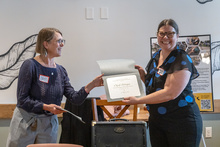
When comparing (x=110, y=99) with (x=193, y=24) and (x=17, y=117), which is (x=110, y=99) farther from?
(x=193, y=24)

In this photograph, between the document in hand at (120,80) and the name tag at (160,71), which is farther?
the document in hand at (120,80)

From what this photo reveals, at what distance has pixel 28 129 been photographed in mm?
1688

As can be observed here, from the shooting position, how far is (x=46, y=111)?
69.4 inches

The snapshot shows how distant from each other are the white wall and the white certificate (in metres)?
1.60

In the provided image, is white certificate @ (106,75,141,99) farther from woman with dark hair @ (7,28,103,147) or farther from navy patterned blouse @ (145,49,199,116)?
woman with dark hair @ (7,28,103,147)

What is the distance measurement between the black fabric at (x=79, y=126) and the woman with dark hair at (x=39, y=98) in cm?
73

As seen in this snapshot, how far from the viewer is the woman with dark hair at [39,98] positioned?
1.69 meters

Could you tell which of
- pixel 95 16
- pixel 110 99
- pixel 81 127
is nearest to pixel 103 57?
pixel 95 16

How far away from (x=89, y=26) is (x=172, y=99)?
2199 millimetres

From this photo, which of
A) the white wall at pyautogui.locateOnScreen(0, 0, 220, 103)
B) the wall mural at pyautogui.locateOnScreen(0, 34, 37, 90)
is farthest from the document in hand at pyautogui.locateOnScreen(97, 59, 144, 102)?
the wall mural at pyautogui.locateOnScreen(0, 34, 37, 90)

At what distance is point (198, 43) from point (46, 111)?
2500mm

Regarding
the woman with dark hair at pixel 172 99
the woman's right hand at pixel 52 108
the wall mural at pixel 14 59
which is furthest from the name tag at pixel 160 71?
the wall mural at pixel 14 59

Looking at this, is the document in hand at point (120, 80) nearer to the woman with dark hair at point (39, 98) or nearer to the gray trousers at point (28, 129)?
the woman with dark hair at point (39, 98)

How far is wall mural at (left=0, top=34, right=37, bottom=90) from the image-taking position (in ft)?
11.2
